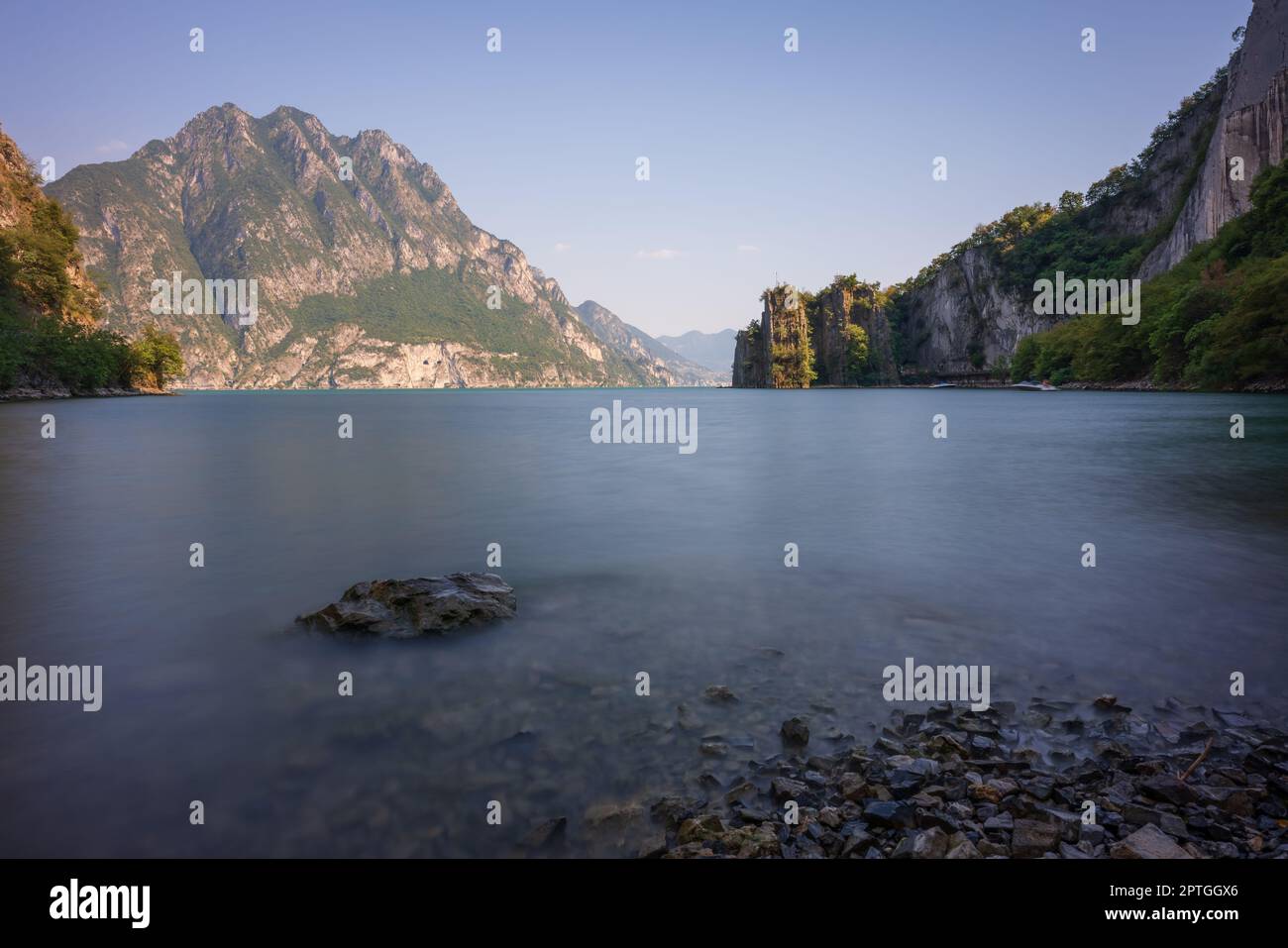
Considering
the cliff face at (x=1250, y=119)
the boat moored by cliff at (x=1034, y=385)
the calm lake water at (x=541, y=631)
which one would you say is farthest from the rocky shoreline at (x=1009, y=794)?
the boat moored by cliff at (x=1034, y=385)

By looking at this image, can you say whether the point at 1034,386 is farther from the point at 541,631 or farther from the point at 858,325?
the point at 541,631

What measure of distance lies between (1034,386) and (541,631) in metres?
149

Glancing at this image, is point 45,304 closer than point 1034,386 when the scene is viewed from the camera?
Yes

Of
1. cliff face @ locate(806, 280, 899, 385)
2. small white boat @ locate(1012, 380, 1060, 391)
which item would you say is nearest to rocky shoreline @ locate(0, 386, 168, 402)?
small white boat @ locate(1012, 380, 1060, 391)

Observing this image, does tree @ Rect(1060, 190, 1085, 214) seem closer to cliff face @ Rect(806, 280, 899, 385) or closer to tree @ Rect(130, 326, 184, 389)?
cliff face @ Rect(806, 280, 899, 385)

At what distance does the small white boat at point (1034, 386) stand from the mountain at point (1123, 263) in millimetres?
3064

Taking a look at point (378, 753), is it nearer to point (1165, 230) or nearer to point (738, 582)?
point (738, 582)

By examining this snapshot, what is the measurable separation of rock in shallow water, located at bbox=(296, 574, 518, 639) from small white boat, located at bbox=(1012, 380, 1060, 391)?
5334 inches

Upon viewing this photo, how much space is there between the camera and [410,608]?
29.3 ft

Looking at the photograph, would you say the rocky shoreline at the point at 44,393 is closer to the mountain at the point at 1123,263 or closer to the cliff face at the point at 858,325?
the mountain at the point at 1123,263

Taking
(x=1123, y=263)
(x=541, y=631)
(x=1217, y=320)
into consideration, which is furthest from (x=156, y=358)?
(x=1123, y=263)

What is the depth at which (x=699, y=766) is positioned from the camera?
18.0 ft

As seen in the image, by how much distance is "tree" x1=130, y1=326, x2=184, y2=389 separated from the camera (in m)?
116
